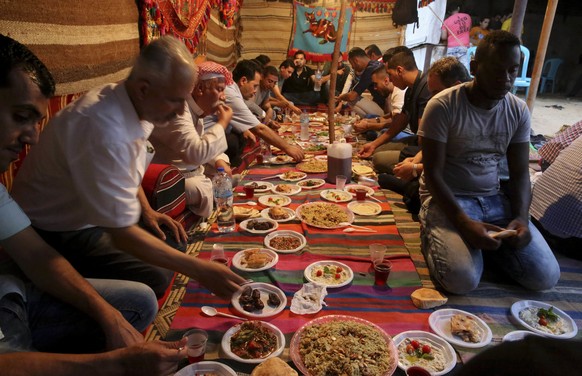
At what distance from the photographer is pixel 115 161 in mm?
1696

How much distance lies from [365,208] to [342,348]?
1929 mm

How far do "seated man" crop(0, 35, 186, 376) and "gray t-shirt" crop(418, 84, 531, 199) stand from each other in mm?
2323

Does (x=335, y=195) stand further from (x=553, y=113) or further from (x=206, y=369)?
(x=553, y=113)

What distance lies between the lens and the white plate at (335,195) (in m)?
3.79

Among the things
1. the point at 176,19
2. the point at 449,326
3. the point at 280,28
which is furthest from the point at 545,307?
the point at 280,28

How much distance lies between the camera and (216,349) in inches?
77.3

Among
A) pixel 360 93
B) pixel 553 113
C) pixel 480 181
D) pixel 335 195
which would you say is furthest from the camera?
pixel 553 113

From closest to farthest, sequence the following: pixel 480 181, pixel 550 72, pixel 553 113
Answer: pixel 480 181
pixel 553 113
pixel 550 72

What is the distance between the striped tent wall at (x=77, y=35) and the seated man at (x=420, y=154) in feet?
9.66

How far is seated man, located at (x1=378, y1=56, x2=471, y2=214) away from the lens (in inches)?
139

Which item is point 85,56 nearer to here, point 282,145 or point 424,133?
point 282,145

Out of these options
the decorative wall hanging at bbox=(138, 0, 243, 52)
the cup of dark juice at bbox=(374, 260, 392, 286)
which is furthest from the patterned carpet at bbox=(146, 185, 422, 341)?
the decorative wall hanging at bbox=(138, 0, 243, 52)

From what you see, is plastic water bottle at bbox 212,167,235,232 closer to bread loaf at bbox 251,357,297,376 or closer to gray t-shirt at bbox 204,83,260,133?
gray t-shirt at bbox 204,83,260,133

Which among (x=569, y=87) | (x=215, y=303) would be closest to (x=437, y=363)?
(x=215, y=303)
